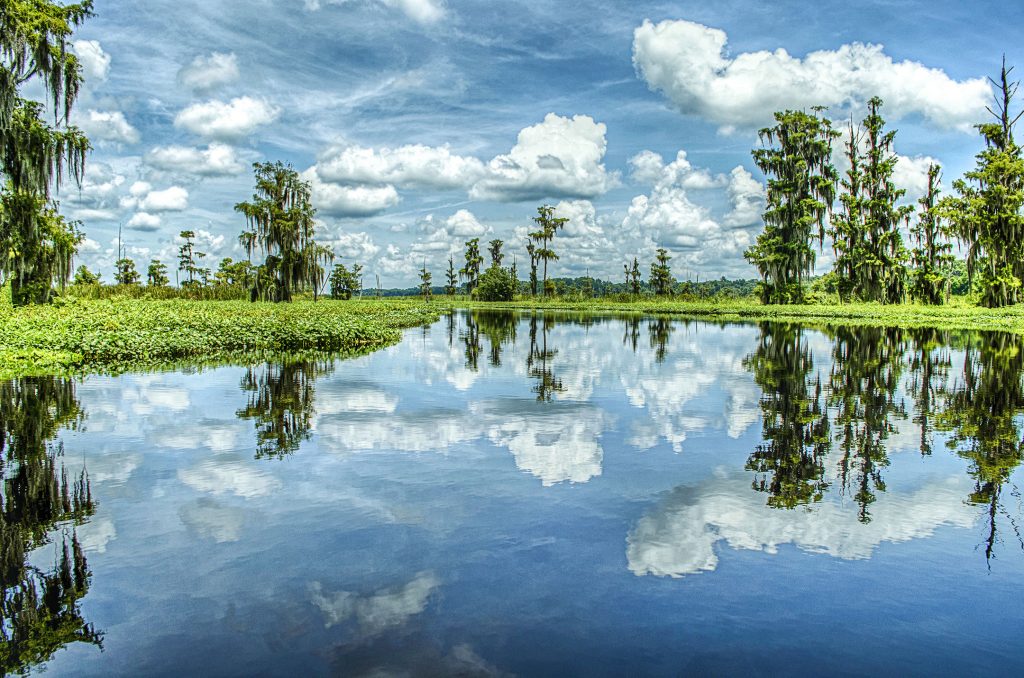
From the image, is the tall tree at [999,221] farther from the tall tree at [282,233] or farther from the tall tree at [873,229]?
the tall tree at [282,233]

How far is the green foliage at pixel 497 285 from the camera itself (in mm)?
102000

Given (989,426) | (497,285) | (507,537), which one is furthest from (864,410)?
(497,285)

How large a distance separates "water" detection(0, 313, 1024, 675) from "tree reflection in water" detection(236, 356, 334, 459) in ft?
0.40

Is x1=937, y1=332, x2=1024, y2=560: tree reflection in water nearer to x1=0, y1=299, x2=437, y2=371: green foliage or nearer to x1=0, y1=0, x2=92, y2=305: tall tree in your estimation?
x1=0, y1=299, x2=437, y2=371: green foliage

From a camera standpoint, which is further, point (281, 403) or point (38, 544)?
point (281, 403)

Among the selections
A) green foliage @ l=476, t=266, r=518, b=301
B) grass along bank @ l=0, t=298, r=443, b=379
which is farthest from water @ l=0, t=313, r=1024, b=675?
green foliage @ l=476, t=266, r=518, b=301

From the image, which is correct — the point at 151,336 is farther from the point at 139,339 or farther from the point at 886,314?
the point at 886,314

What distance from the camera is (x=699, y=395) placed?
14.6 metres

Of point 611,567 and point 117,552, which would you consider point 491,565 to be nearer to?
point 611,567

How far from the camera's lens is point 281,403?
12766 millimetres

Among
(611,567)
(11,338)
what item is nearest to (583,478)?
(611,567)

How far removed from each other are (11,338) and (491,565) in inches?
745

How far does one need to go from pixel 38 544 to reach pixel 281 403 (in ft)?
23.6

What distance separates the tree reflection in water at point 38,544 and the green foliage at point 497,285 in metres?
91.9
